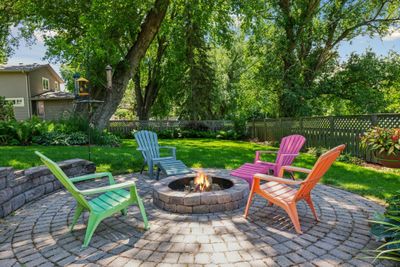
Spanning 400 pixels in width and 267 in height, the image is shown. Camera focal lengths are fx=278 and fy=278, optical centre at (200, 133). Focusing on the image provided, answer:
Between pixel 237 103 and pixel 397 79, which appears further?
pixel 237 103

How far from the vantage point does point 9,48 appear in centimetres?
1355

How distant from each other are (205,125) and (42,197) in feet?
41.0

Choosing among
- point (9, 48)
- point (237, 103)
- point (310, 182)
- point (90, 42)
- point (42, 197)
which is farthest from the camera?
point (237, 103)

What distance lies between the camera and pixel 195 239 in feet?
8.63

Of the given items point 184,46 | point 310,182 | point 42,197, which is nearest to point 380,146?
point 310,182

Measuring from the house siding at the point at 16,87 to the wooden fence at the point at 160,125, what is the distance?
25.0 feet

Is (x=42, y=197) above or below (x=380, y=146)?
below

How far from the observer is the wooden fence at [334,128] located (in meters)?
6.56

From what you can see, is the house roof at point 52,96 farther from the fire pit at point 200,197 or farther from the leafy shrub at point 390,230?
the leafy shrub at point 390,230

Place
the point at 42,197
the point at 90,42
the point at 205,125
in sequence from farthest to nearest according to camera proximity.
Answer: the point at 205,125 < the point at 90,42 < the point at 42,197

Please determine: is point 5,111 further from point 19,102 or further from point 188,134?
point 188,134

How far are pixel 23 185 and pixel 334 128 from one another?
7659 mm

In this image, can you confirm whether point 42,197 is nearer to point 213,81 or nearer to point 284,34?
point 284,34

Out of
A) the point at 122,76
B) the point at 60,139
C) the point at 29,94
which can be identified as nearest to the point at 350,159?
the point at 122,76
